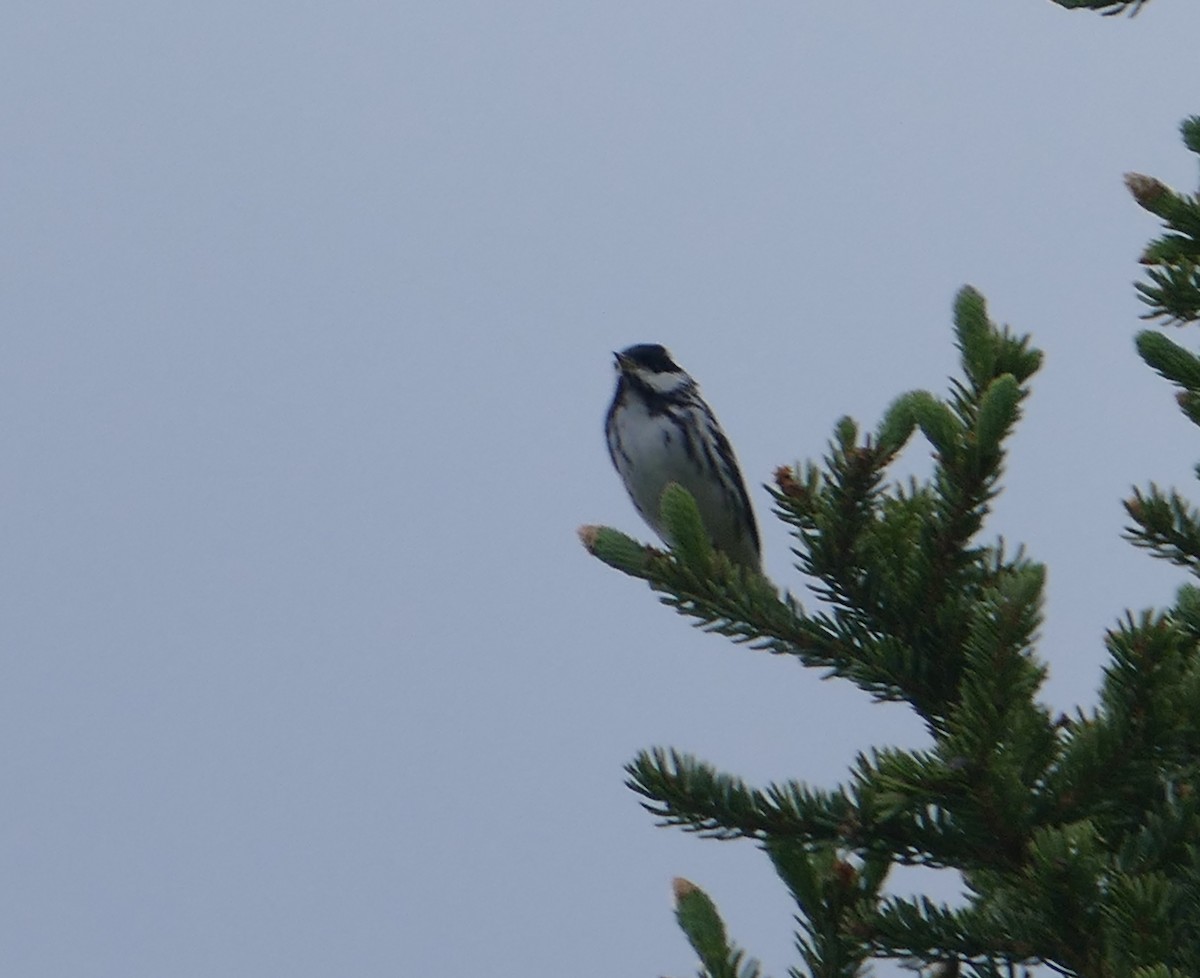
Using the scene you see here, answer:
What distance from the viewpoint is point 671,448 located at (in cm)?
606

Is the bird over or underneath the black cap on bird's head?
underneath

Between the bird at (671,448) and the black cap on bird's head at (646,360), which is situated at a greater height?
the black cap on bird's head at (646,360)

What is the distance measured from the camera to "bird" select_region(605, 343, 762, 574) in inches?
239

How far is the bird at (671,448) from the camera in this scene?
6.07 meters

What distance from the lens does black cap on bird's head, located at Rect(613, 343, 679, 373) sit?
6371mm

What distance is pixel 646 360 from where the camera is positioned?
6.51 m

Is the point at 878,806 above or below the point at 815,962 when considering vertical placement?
above

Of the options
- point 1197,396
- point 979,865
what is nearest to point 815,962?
point 979,865

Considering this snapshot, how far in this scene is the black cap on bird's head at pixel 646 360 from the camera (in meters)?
6.37

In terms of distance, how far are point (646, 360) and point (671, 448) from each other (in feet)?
1.91

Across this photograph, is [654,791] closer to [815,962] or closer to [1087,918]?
[815,962]

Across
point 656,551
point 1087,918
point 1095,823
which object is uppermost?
point 656,551

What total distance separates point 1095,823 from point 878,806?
0.32m

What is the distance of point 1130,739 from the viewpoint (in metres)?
1.99
